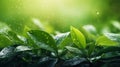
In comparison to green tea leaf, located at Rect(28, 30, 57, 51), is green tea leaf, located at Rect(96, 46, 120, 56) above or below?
below

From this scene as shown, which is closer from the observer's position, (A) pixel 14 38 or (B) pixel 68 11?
(A) pixel 14 38

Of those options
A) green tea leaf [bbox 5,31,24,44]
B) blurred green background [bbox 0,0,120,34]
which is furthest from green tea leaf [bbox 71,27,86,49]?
blurred green background [bbox 0,0,120,34]

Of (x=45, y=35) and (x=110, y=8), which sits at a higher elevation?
(x=110, y=8)

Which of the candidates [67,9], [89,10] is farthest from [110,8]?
[67,9]

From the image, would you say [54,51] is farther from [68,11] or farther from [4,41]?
[68,11]

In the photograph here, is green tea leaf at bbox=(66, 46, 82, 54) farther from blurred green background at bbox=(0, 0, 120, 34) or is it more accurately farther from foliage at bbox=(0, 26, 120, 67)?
blurred green background at bbox=(0, 0, 120, 34)

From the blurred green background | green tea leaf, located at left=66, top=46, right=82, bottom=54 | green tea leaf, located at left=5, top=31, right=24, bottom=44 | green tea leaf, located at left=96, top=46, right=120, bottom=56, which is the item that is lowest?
green tea leaf, located at left=96, top=46, right=120, bottom=56

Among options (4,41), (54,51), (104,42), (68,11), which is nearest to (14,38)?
(4,41)

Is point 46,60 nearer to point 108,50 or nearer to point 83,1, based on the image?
point 108,50
